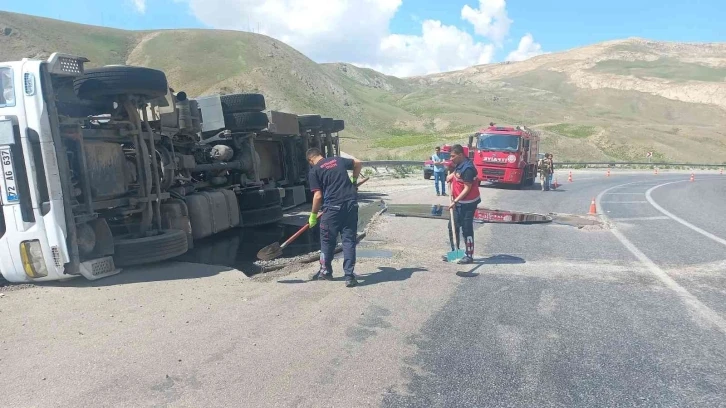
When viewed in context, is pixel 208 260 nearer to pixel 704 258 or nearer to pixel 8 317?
pixel 8 317

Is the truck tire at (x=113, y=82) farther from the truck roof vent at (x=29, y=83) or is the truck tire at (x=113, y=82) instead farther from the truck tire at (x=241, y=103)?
the truck tire at (x=241, y=103)

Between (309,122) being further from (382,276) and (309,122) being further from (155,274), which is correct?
(382,276)

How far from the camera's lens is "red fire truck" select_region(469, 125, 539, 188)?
20938 mm

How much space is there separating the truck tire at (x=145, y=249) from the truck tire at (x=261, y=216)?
3.00 m

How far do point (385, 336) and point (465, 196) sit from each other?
3.29 m

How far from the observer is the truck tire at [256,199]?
9.80 meters

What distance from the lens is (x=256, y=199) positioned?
993 centimetres

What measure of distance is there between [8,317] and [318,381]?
3198 mm

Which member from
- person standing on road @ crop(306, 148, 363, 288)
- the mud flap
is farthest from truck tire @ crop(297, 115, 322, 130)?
the mud flap

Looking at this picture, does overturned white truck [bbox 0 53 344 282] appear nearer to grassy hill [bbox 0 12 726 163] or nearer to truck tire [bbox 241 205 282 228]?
truck tire [bbox 241 205 282 228]

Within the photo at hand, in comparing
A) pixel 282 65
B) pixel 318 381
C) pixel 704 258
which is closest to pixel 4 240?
pixel 318 381

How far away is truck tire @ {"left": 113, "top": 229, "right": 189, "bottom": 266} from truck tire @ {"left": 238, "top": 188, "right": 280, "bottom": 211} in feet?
10.0

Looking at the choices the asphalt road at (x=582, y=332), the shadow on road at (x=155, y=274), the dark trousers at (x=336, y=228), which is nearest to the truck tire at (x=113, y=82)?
the shadow on road at (x=155, y=274)

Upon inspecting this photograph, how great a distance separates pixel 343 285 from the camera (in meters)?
5.95
